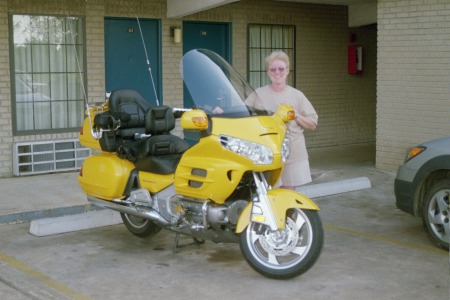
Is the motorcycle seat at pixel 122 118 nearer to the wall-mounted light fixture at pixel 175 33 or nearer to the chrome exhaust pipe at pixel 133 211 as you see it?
the chrome exhaust pipe at pixel 133 211

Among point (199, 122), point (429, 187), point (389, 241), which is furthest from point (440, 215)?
point (199, 122)

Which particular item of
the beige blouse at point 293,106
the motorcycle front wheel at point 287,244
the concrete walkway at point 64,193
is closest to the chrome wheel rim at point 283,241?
the motorcycle front wheel at point 287,244

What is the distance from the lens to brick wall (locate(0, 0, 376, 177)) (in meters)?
10.5

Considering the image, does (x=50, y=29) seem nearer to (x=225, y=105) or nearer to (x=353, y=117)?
(x=225, y=105)

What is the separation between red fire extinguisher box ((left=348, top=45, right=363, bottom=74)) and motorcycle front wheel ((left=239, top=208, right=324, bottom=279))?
9246 millimetres

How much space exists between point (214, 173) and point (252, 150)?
1.18 feet

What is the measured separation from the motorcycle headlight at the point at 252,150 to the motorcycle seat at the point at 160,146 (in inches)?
37.7

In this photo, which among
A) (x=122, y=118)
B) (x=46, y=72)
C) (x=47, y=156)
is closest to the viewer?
(x=122, y=118)

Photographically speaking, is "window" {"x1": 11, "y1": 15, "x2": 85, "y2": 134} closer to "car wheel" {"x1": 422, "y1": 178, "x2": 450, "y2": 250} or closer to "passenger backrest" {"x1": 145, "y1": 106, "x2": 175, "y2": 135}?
"passenger backrest" {"x1": 145, "y1": 106, "x2": 175, "y2": 135}

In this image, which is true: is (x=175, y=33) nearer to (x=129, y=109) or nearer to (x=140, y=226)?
(x=129, y=109)

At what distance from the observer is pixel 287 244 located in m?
5.75

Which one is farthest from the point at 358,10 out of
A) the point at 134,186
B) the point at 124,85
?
the point at 134,186

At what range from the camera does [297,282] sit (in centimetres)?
582

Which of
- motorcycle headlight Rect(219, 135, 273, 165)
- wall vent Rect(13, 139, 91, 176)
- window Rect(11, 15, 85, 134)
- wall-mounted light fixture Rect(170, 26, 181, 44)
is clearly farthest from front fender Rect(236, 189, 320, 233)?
wall-mounted light fixture Rect(170, 26, 181, 44)
